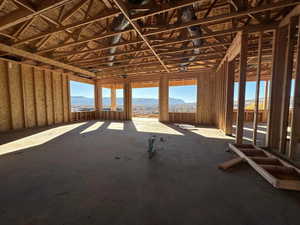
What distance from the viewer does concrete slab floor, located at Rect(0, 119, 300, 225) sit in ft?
4.50

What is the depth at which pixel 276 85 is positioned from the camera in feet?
10.2

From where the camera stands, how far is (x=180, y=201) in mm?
1603

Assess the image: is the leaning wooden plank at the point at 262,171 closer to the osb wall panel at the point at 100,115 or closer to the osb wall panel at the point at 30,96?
the osb wall panel at the point at 100,115

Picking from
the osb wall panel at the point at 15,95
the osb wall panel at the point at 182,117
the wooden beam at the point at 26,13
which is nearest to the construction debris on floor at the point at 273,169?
the wooden beam at the point at 26,13

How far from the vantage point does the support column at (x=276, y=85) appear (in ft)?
10.00

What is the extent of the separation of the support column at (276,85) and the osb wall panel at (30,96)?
375 inches

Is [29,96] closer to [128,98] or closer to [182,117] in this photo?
[128,98]

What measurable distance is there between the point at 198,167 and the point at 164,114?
609cm

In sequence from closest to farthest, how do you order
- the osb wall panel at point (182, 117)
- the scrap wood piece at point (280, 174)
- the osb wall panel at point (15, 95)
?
the scrap wood piece at point (280, 174) < the osb wall panel at point (15, 95) < the osb wall panel at point (182, 117)

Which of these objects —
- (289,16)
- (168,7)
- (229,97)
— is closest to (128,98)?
(229,97)

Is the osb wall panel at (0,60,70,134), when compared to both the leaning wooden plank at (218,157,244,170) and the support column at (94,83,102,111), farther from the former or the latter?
the leaning wooden plank at (218,157,244,170)

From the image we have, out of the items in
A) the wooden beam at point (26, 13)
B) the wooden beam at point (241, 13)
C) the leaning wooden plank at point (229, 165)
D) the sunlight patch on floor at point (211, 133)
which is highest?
the wooden beam at point (26, 13)

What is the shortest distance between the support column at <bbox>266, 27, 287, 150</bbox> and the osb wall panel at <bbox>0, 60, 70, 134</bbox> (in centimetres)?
953

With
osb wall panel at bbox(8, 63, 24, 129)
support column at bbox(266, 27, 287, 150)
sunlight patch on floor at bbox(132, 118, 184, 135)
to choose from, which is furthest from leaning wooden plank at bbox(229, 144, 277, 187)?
osb wall panel at bbox(8, 63, 24, 129)
